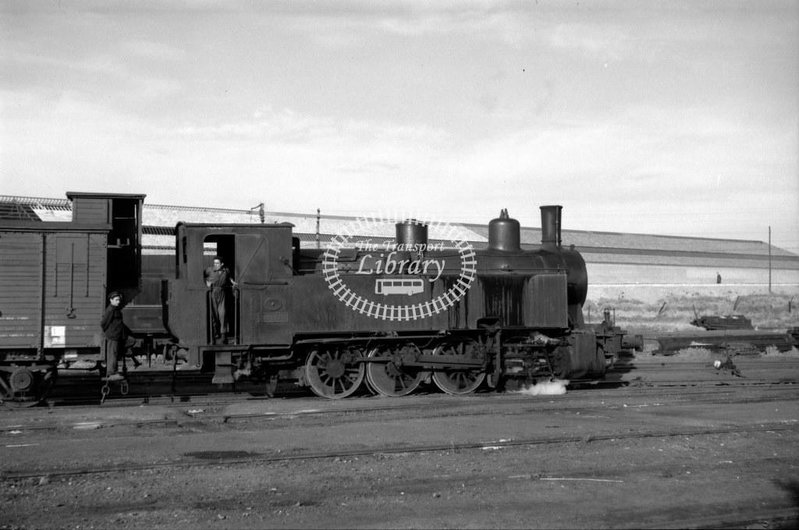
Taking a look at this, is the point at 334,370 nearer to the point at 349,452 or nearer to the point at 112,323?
the point at 112,323

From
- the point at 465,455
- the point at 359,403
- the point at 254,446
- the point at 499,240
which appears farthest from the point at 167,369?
the point at 465,455

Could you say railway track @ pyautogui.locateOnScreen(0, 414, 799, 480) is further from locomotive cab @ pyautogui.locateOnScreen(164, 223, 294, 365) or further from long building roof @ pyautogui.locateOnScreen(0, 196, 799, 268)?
long building roof @ pyautogui.locateOnScreen(0, 196, 799, 268)

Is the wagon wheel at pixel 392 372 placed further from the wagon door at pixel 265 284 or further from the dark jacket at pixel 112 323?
the dark jacket at pixel 112 323

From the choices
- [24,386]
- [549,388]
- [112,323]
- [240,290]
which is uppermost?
[240,290]

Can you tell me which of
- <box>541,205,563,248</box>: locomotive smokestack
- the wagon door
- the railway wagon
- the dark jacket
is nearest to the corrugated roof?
the railway wagon

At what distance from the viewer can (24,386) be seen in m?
12.0

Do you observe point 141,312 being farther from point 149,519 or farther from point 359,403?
point 149,519

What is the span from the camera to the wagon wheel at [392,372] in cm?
1327

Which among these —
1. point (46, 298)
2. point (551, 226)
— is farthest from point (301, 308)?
point (551, 226)

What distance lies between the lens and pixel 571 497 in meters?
6.84

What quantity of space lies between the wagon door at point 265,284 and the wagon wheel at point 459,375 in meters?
2.70
